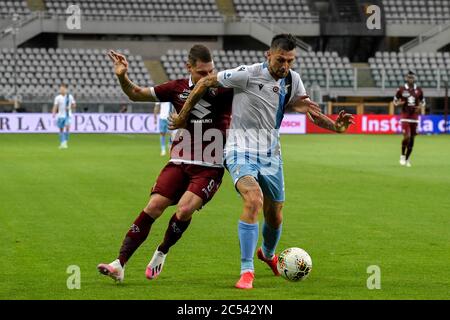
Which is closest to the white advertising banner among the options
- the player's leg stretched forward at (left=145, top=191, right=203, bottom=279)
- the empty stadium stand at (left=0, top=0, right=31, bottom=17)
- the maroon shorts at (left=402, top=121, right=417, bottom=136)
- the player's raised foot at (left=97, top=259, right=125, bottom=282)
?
the empty stadium stand at (left=0, top=0, right=31, bottom=17)

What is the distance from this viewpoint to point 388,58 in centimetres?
5719

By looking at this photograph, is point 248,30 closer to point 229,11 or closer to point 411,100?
point 229,11

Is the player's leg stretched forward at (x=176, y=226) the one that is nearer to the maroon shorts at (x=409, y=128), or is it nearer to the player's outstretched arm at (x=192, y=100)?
the player's outstretched arm at (x=192, y=100)

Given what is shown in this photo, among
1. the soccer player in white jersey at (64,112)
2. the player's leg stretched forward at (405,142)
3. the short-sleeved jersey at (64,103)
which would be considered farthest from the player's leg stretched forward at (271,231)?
the short-sleeved jersey at (64,103)

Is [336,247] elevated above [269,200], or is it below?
below

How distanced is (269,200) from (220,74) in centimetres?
138

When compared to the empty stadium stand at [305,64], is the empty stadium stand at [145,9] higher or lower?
higher

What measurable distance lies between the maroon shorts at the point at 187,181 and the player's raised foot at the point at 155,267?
56cm

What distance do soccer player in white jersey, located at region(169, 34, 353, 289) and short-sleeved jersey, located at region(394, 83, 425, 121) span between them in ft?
59.6

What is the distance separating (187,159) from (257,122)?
78cm

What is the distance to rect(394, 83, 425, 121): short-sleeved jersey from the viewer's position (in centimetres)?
2773

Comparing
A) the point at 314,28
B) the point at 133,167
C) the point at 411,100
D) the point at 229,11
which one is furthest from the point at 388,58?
the point at 133,167

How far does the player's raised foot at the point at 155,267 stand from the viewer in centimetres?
957

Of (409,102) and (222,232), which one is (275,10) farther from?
(222,232)
